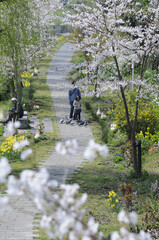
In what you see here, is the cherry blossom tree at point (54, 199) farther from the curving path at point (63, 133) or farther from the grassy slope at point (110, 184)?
the grassy slope at point (110, 184)

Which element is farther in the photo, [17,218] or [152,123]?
[152,123]

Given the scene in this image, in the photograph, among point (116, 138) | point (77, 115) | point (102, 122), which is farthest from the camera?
point (77, 115)

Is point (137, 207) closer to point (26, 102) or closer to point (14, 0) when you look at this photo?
point (14, 0)

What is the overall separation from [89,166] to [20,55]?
5.65 metres

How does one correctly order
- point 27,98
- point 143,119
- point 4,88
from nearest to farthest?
point 143,119 < point 27,98 < point 4,88

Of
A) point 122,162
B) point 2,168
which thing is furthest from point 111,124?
point 2,168

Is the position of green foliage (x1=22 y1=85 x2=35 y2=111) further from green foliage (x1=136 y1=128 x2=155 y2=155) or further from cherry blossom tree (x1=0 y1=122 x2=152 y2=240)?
cherry blossom tree (x1=0 y1=122 x2=152 y2=240)

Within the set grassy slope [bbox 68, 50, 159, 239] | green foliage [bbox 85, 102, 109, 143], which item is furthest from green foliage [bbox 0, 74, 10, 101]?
grassy slope [bbox 68, 50, 159, 239]

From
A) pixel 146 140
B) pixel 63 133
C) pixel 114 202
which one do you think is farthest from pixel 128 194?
pixel 63 133

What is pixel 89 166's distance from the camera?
412 inches

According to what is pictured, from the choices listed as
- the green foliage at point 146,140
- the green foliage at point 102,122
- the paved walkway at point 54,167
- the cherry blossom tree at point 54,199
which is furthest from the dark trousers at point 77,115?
the cherry blossom tree at point 54,199

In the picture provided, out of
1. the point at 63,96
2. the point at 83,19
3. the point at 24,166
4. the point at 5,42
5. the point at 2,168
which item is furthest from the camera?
the point at 63,96

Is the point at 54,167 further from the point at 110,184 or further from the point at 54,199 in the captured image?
the point at 54,199

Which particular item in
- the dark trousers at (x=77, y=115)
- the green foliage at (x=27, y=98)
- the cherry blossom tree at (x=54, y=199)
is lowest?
the green foliage at (x=27, y=98)
